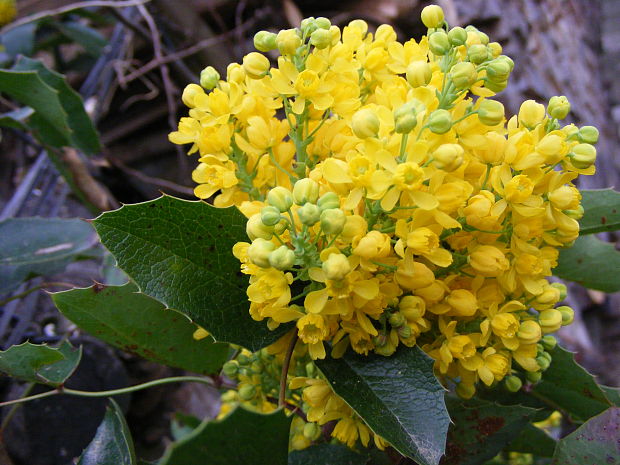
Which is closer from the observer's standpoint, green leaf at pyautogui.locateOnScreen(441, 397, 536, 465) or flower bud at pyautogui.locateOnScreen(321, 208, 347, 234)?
flower bud at pyautogui.locateOnScreen(321, 208, 347, 234)

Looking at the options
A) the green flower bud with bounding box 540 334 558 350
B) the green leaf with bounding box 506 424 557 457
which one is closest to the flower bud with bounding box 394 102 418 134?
the green flower bud with bounding box 540 334 558 350

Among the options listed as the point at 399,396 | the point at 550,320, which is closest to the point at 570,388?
the point at 550,320

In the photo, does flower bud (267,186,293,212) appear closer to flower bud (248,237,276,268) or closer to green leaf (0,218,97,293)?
flower bud (248,237,276,268)

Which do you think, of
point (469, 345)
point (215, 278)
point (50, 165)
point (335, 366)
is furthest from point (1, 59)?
point (469, 345)

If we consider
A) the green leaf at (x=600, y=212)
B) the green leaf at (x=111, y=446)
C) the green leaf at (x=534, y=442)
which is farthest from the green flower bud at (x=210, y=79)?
the green leaf at (x=534, y=442)

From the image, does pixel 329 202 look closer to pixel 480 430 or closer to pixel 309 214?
pixel 309 214

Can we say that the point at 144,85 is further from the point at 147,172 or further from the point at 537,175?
the point at 537,175

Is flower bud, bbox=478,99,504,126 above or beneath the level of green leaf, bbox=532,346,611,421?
above

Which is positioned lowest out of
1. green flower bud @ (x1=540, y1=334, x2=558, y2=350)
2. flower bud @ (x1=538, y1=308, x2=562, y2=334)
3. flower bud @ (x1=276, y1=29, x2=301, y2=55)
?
green flower bud @ (x1=540, y1=334, x2=558, y2=350)
